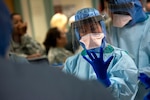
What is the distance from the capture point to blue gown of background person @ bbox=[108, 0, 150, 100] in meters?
1.72

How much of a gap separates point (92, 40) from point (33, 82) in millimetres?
1030

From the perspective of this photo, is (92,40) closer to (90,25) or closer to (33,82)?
(90,25)

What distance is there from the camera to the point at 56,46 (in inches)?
122

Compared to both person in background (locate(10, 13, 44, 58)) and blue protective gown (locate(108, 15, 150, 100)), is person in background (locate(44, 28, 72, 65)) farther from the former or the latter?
blue protective gown (locate(108, 15, 150, 100))

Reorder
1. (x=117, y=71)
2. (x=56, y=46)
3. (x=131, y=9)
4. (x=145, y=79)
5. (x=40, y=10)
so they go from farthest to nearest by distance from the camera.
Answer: (x=40, y=10) < (x=56, y=46) < (x=131, y=9) < (x=117, y=71) < (x=145, y=79)

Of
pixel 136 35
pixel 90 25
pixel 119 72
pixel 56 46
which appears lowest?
pixel 56 46

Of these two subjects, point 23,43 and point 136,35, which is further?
point 23,43

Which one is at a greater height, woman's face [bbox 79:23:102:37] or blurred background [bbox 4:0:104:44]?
woman's face [bbox 79:23:102:37]

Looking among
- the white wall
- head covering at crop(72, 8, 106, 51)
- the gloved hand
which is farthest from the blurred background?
the gloved hand

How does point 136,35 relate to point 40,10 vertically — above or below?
above

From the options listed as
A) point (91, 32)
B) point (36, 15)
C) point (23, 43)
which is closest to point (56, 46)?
point (23, 43)

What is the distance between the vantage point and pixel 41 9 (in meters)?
4.66

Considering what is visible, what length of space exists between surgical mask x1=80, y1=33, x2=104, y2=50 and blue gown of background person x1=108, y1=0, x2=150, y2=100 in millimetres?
155

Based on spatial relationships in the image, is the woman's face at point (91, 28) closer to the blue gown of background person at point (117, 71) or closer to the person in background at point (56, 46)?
the blue gown of background person at point (117, 71)
